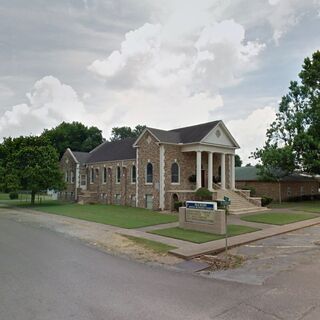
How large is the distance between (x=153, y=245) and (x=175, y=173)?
17.0 meters

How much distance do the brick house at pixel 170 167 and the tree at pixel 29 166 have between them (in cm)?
509

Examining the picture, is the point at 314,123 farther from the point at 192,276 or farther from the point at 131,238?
the point at 192,276

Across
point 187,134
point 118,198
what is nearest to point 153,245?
point 187,134

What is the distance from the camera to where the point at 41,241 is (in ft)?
46.1

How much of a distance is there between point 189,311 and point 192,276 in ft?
9.74

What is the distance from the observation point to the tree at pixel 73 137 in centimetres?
6694

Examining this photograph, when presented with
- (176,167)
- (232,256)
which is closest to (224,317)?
(232,256)

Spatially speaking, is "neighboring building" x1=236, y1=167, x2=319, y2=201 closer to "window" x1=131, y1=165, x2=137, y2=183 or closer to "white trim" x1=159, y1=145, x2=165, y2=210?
"window" x1=131, y1=165, x2=137, y2=183

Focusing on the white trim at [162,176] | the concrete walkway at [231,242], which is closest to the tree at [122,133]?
the white trim at [162,176]

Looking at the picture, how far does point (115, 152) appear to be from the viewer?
3884cm

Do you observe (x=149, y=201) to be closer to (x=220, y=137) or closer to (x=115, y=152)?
(x=220, y=137)

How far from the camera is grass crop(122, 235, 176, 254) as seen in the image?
1271cm

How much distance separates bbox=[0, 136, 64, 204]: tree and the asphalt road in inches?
950

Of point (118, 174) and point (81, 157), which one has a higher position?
point (81, 157)
